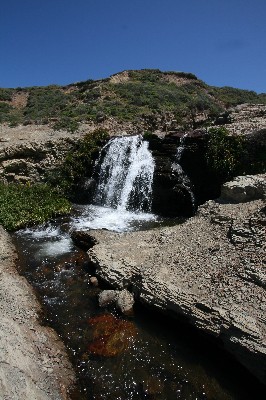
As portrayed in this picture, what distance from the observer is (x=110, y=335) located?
30.7 ft

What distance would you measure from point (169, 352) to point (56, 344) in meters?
2.93

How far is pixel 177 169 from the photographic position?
1995 cm

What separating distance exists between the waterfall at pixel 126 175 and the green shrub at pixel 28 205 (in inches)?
110

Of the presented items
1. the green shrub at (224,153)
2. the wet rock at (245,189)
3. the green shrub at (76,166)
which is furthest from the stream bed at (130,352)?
the green shrub at (76,166)

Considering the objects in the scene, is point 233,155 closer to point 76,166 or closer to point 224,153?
point 224,153

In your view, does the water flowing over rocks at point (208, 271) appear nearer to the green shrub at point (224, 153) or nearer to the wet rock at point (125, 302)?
the wet rock at point (125, 302)

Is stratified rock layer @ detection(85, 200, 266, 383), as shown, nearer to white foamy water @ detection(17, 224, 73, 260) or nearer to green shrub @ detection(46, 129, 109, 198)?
white foamy water @ detection(17, 224, 73, 260)

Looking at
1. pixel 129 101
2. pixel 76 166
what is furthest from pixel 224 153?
pixel 129 101

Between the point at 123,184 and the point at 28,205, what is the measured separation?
5.88 m

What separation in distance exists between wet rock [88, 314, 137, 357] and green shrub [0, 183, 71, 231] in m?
8.62

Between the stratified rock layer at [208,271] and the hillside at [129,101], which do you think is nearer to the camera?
the stratified rock layer at [208,271]

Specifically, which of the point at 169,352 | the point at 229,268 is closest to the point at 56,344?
the point at 169,352

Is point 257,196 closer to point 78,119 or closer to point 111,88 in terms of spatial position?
point 78,119

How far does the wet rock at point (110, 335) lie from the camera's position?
8867 mm
